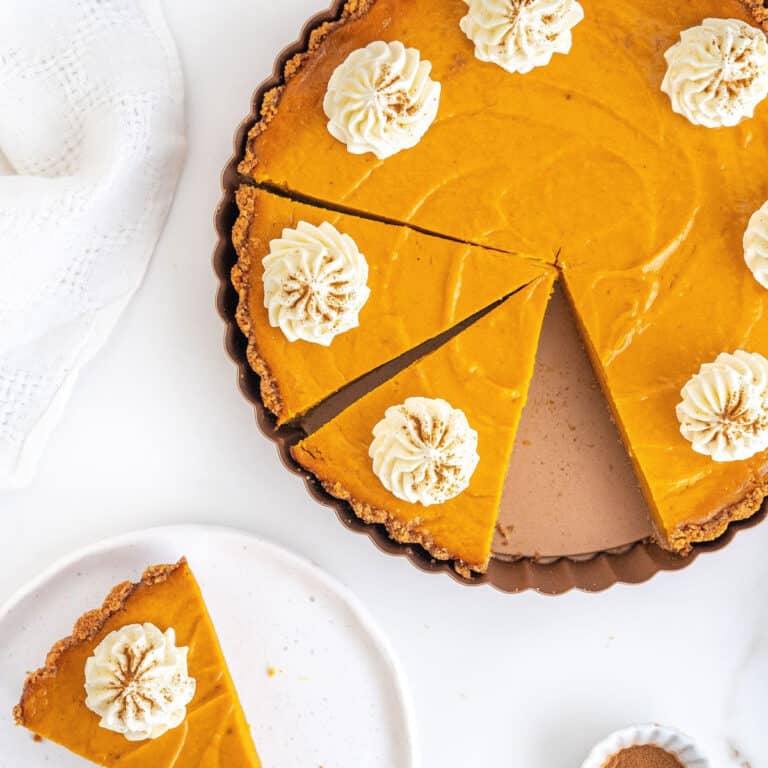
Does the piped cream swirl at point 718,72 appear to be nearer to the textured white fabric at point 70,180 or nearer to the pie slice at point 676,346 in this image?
the pie slice at point 676,346

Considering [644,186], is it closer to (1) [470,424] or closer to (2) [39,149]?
(1) [470,424]

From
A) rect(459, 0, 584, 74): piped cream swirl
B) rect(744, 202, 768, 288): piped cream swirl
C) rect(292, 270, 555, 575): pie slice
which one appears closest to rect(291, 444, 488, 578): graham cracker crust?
rect(292, 270, 555, 575): pie slice

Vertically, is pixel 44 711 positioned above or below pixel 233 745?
above

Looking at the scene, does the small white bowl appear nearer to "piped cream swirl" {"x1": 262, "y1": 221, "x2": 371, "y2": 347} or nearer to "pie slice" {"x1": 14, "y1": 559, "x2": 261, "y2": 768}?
"pie slice" {"x1": 14, "y1": 559, "x2": 261, "y2": 768}

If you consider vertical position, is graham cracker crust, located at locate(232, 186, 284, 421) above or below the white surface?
above

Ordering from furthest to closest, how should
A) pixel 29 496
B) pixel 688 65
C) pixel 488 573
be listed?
pixel 29 496, pixel 488 573, pixel 688 65

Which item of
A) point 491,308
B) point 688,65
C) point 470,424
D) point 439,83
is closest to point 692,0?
point 688,65
